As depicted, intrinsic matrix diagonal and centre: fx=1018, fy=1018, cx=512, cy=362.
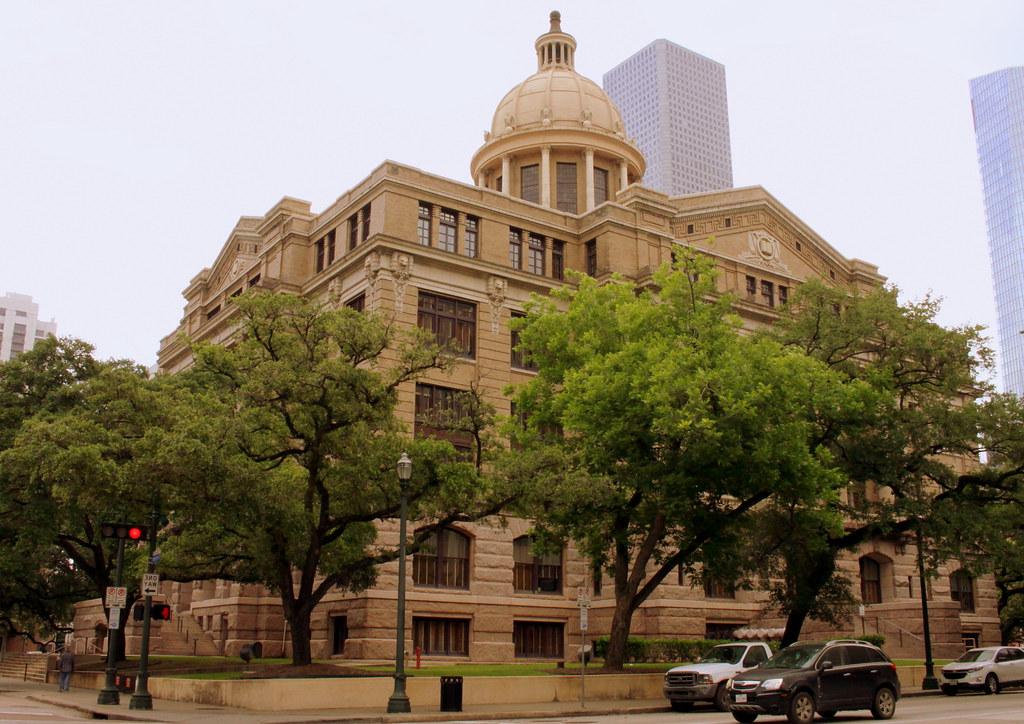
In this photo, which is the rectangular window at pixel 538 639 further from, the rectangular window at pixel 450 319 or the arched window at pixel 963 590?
the arched window at pixel 963 590

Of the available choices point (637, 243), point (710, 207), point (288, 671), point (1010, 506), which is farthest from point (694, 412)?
point (710, 207)

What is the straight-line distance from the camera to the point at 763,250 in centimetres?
5584

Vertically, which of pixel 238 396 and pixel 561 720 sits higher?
pixel 238 396

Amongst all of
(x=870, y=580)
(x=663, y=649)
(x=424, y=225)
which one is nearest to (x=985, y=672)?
(x=663, y=649)

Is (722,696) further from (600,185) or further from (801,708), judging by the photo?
(600,185)

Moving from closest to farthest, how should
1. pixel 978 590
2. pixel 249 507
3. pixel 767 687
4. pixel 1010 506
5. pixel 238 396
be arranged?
pixel 767 687 → pixel 249 507 → pixel 238 396 → pixel 1010 506 → pixel 978 590

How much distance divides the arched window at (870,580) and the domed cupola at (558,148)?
25.6m

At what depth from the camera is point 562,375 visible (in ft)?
116

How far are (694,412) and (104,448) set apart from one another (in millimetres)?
15968

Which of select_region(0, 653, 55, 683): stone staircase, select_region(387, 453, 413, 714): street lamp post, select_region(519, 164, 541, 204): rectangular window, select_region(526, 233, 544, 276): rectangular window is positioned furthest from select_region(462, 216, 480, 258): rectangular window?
select_region(0, 653, 55, 683): stone staircase

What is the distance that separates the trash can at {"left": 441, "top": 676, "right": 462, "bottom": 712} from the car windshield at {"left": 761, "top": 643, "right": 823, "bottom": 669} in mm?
7476

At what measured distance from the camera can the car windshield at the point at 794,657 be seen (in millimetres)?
22656

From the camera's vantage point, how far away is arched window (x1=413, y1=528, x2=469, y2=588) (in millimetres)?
42500

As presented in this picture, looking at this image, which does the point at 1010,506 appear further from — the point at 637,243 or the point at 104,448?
the point at 104,448
